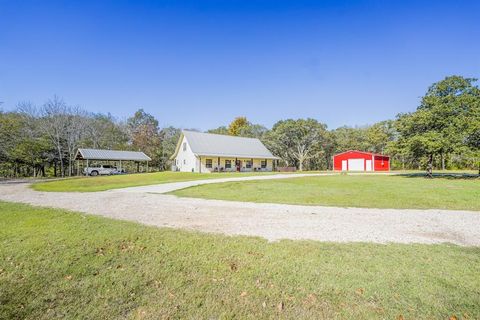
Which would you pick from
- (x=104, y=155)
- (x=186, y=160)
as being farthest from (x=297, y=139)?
(x=104, y=155)

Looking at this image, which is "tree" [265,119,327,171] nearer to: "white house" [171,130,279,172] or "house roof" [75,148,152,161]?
"white house" [171,130,279,172]

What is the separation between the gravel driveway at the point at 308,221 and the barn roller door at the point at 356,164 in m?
34.6

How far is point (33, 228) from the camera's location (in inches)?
234

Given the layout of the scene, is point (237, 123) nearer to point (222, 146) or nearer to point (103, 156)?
point (222, 146)

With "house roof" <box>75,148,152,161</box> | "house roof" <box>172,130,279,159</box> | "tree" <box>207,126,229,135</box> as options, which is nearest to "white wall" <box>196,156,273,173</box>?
"house roof" <box>172,130,279,159</box>

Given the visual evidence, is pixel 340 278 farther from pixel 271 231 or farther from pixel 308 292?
pixel 271 231

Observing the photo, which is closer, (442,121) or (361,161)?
(442,121)

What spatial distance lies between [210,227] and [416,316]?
14.4 feet

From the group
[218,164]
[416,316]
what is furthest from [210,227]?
[218,164]

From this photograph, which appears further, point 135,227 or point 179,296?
point 135,227

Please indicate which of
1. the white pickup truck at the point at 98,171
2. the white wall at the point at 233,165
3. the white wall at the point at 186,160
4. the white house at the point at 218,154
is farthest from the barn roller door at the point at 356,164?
the white pickup truck at the point at 98,171

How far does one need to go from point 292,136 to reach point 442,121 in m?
28.6

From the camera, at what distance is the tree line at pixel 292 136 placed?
68.8 ft

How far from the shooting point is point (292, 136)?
161 feet
